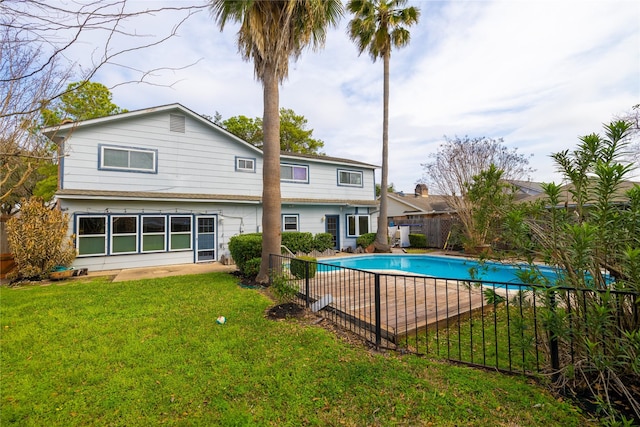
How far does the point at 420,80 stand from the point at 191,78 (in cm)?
1213

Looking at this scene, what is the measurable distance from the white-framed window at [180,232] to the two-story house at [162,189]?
0.04 m

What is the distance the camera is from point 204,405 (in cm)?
286

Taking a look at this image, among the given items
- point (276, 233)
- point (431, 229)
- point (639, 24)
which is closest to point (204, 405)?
point (276, 233)

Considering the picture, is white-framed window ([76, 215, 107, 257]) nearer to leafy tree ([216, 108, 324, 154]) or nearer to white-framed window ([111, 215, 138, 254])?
white-framed window ([111, 215, 138, 254])

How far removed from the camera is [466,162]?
1692cm

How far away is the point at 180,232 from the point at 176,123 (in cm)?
491

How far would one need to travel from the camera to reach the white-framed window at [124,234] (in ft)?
36.7

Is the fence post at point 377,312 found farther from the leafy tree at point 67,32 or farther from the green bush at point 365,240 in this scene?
the green bush at point 365,240

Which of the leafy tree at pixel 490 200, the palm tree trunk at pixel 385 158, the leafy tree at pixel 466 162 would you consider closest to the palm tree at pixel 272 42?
the leafy tree at pixel 490 200

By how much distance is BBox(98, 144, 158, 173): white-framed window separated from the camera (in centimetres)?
1117

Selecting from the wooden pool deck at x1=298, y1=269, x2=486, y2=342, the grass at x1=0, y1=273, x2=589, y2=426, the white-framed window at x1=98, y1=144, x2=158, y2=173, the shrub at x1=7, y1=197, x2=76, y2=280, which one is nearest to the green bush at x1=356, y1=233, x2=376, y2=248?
the wooden pool deck at x1=298, y1=269, x2=486, y2=342

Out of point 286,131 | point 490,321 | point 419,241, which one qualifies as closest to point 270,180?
point 490,321

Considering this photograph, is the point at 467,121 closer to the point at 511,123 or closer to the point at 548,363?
the point at 511,123

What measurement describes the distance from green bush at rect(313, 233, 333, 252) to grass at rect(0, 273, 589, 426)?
919 centimetres
